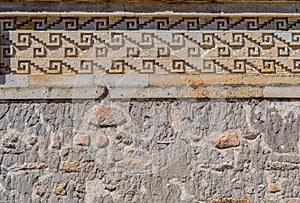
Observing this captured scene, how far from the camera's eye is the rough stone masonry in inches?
178

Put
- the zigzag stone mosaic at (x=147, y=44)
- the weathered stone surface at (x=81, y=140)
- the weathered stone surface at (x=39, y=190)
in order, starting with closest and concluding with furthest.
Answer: the weathered stone surface at (x=39, y=190), the weathered stone surface at (x=81, y=140), the zigzag stone mosaic at (x=147, y=44)

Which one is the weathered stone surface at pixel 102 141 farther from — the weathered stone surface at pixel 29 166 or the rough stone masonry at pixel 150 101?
the weathered stone surface at pixel 29 166

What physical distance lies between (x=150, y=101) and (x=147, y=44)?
0.44m

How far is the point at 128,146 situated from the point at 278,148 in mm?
1098

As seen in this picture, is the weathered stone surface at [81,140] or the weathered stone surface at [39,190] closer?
the weathered stone surface at [39,190]

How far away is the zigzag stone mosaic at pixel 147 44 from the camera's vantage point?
15.5 ft

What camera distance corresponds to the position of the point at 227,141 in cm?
462

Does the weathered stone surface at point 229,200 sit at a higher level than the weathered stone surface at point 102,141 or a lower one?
lower

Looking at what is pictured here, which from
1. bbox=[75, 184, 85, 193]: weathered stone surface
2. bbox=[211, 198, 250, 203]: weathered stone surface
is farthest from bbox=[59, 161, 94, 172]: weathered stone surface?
bbox=[211, 198, 250, 203]: weathered stone surface

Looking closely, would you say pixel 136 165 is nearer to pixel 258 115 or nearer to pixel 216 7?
pixel 258 115

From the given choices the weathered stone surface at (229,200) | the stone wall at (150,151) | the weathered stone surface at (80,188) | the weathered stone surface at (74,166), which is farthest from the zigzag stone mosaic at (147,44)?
the weathered stone surface at (229,200)

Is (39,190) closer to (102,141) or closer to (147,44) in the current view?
(102,141)

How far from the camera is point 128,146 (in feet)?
15.0

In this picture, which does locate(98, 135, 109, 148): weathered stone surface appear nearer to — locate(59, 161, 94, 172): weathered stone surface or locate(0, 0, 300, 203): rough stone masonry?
locate(0, 0, 300, 203): rough stone masonry
